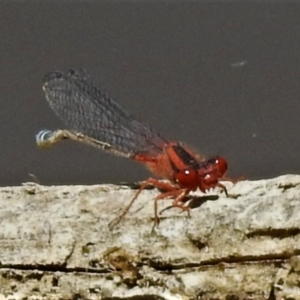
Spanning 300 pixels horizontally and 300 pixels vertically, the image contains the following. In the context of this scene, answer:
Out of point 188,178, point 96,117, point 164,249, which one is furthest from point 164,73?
point 164,249

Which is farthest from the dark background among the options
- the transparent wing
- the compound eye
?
the compound eye

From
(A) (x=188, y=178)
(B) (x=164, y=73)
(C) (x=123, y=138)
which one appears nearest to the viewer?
(A) (x=188, y=178)

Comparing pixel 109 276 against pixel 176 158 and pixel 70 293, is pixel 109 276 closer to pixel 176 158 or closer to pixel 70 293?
pixel 70 293

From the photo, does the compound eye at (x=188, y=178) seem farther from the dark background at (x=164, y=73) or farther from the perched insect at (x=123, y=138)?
the dark background at (x=164, y=73)

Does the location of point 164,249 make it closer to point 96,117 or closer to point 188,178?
point 188,178

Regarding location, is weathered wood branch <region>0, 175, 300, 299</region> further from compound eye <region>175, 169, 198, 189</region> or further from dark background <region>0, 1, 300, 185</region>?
dark background <region>0, 1, 300, 185</region>

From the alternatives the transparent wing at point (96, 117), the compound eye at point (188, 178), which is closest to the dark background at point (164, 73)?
the transparent wing at point (96, 117)
